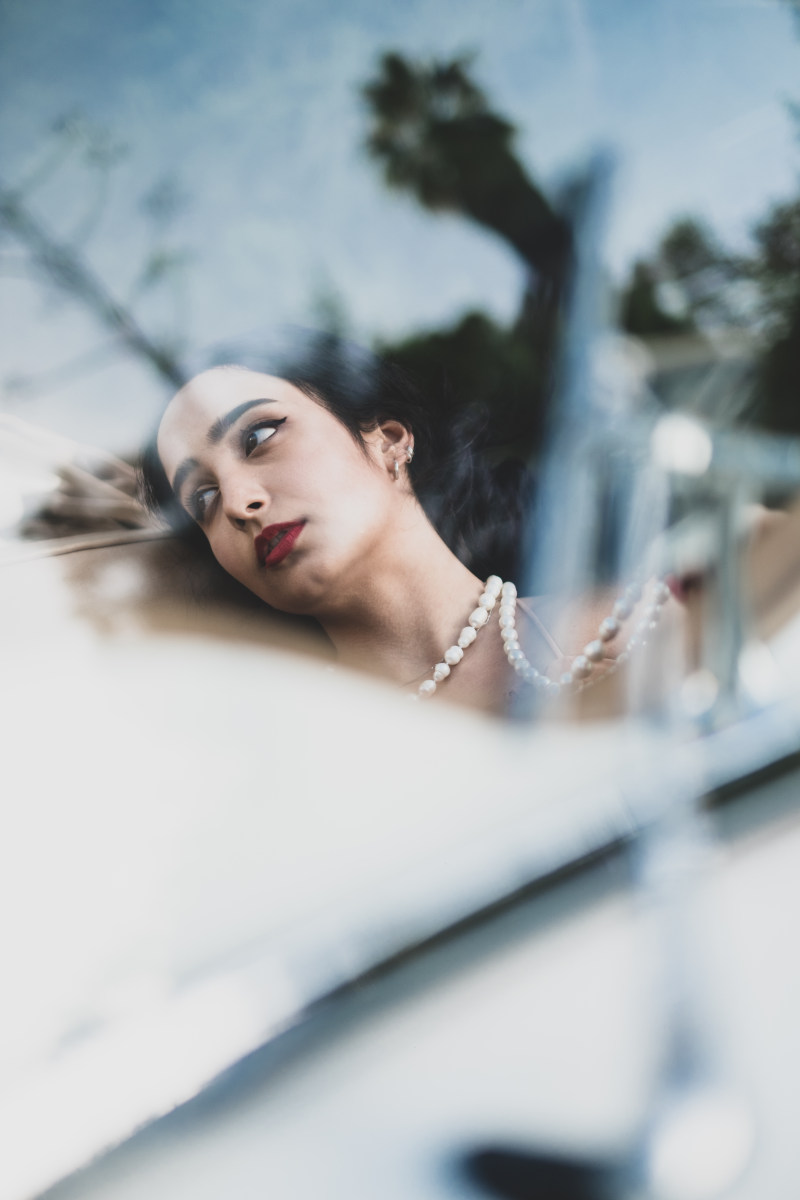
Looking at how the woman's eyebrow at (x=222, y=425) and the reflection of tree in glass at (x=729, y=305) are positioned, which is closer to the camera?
the reflection of tree in glass at (x=729, y=305)

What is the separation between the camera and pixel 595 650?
95 centimetres

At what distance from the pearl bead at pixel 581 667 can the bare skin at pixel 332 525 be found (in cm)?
7

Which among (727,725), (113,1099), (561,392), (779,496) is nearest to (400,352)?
(561,392)

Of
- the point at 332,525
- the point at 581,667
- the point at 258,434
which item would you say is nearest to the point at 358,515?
the point at 332,525

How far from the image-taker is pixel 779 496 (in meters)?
0.87

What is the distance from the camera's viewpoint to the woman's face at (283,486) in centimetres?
100

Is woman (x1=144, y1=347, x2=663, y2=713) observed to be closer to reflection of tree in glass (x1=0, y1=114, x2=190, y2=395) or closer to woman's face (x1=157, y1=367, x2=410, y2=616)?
woman's face (x1=157, y1=367, x2=410, y2=616)

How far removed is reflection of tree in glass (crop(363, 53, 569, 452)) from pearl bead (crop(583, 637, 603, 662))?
0.75 ft

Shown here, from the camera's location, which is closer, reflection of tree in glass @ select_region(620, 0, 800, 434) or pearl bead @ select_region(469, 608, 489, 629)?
reflection of tree in glass @ select_region(620, 0, 800, 434)

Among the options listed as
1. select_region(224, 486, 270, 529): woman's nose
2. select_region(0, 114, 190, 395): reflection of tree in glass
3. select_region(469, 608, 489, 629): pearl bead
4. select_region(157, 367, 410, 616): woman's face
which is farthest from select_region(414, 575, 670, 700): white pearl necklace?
select_region(0, 114, 190, 395): reflection of tree in glass

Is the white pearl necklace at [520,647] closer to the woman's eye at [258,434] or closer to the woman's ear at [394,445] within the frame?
the woman's ear at [394,445]

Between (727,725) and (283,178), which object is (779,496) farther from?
(283,178)

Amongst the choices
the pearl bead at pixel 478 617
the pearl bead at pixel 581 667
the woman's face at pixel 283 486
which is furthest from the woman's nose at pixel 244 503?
the pearl bead at pixel 581 667

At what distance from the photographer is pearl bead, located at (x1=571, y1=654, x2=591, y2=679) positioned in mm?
952
